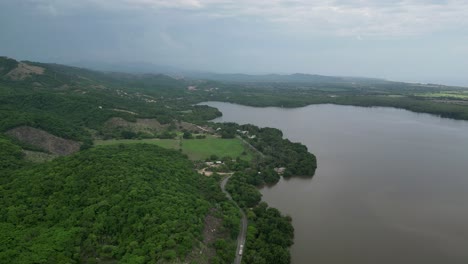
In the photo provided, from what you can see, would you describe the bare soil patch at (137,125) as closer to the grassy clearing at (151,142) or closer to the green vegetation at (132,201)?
the grassy clearing at (151,142)

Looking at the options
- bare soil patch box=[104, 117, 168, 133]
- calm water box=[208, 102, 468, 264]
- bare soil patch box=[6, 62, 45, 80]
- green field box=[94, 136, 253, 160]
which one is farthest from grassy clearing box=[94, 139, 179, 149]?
bare soil patch box=[6, 62, 45, 80]

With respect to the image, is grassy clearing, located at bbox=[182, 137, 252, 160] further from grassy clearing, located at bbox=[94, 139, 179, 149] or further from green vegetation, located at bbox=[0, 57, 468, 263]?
grassy clearing, located at bbox=[94, 139, 179, 149]

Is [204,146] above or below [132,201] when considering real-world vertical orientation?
below

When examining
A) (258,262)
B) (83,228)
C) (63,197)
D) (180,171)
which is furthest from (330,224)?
(63,197)

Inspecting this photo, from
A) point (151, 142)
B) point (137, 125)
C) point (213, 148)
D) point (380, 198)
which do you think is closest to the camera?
point (380, 198)

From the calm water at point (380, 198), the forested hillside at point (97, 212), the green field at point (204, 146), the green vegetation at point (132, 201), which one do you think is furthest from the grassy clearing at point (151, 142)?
the calm water at point (380, 198)

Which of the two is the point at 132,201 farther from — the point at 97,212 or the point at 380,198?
the point at 380,198

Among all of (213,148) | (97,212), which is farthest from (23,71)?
(97,212)
